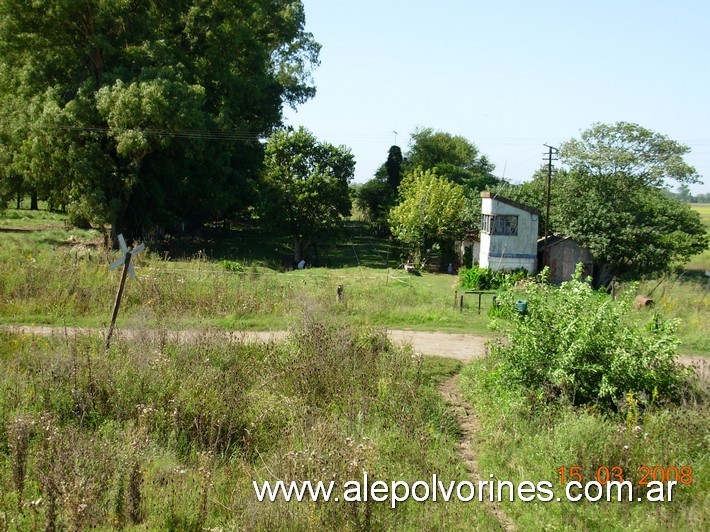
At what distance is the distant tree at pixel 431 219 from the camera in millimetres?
34375

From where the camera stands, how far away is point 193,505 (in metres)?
6.82

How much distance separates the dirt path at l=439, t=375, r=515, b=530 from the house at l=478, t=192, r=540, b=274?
18804 millimetres

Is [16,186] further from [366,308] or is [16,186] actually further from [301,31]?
[301,31]

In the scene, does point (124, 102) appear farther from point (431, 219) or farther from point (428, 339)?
point (428, 339)

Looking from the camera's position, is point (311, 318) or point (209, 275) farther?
point (209, 275)

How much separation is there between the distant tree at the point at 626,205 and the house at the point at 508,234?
7.64ft

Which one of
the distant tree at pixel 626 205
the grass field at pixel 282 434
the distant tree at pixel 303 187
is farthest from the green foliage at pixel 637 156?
the grass field at pixel 282 434

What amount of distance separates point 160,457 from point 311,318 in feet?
16.6

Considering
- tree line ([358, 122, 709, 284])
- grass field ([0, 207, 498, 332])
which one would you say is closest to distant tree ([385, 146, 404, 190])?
tree line ([358, 122, 709, 284])

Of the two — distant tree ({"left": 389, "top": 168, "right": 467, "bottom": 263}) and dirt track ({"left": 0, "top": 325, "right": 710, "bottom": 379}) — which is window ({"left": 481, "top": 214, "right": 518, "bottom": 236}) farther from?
dirt track ({"left": 0, "top": 325, "right": 710, "bottom": 379})

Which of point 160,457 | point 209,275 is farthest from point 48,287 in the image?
point 160,457

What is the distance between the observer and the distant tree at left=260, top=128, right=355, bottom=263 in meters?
34.2

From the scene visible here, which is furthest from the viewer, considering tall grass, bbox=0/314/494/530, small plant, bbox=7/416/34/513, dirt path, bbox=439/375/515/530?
dirt path, bbox=439/375/515/530
